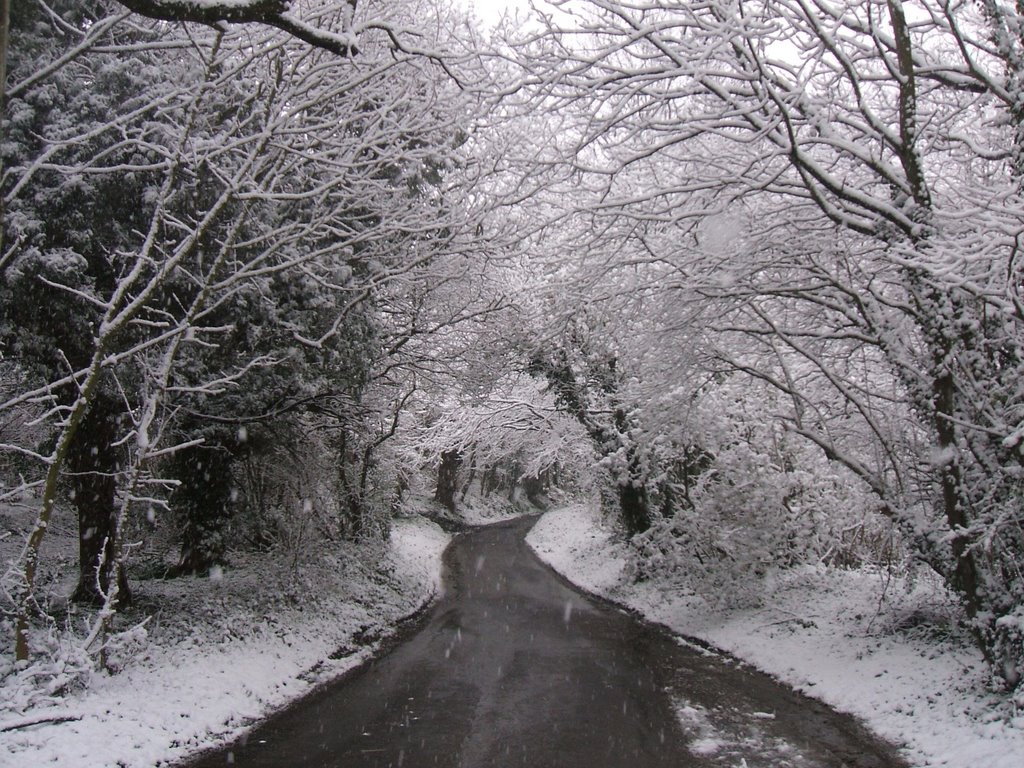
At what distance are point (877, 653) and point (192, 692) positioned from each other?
27.9 ft

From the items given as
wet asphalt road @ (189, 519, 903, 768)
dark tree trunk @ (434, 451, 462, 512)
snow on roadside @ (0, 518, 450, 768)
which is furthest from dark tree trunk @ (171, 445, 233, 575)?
dark tree trunk @ (434, 451, 462, 512)

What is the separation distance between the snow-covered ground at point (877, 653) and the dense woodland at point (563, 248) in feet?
1.97

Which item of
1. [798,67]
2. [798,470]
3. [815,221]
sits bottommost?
[798,470]

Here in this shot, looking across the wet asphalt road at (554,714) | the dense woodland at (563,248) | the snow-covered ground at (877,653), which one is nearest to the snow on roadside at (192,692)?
the wet asphalt road at (554,714)

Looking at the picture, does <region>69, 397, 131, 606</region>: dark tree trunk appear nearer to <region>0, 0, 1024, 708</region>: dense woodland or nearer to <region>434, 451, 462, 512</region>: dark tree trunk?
<region>0, 0, 1024, 708</region>: dense woodland

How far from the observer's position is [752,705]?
29.2 feet

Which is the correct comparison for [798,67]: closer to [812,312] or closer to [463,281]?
[812,312]

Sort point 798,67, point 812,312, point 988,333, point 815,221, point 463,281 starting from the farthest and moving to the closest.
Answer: point 463,281 < point 812,312 < point 815,221 < point 798,67 < point 988,333

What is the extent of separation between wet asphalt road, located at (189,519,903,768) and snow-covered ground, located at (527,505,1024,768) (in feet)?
1.28

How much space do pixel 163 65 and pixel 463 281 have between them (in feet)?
25.6

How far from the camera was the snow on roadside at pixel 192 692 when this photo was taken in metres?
6.68

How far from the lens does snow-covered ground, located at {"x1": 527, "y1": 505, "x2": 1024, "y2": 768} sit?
22.7 ft

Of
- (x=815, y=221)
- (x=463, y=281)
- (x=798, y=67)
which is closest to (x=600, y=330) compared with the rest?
(x=463, y=281)

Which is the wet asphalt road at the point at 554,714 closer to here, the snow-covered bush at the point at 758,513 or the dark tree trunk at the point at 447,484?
the snow-covered bush at the point at 758,513
